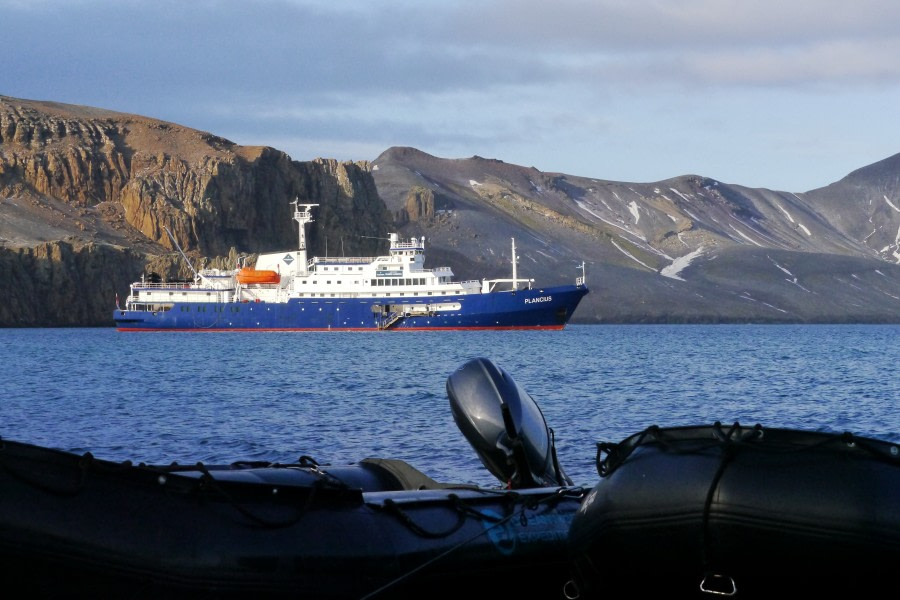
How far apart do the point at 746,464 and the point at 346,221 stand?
120983 millimetres

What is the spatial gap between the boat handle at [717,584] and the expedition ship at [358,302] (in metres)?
62.3

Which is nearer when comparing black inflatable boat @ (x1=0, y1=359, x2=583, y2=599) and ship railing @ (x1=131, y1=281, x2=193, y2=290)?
black inflatable boat @ (x1=0, y1=359, x2=583, y2=599)

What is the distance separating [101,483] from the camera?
484 centimetres

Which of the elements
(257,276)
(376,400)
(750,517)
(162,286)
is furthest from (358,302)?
(750,517)

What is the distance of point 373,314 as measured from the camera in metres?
70.7

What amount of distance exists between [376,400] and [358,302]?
157ft

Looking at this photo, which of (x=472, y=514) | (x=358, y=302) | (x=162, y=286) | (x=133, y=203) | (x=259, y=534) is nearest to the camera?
(x=259, y=534)

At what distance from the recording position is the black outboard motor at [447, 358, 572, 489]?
744 cm

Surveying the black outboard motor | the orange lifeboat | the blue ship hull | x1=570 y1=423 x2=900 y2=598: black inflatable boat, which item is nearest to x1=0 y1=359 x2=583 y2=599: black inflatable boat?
the black outboard motor

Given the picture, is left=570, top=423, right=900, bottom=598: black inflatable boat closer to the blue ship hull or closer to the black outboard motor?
the black outboard motor

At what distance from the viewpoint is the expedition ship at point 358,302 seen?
69.5 m

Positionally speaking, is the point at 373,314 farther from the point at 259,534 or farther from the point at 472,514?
the point at 259,534

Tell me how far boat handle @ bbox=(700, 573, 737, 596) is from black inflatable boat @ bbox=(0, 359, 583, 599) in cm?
125

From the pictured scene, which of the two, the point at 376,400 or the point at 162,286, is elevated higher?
the point at 162,286
